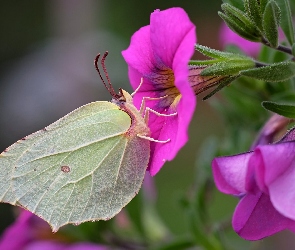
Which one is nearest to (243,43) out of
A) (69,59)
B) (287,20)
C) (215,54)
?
(287,20)

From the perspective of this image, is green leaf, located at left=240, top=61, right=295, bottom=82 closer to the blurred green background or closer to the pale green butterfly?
the pale green butterfly

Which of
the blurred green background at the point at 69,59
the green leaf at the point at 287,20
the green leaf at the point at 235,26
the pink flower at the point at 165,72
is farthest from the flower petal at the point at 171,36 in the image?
the blurred green background at the point at 69,59

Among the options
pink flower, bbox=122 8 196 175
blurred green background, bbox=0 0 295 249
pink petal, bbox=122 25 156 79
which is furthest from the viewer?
blurred green background, bbox=0 0 295 249

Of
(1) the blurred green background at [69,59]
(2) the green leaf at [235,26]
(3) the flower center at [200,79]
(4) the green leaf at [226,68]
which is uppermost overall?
(2) the green leaf at [235,26]

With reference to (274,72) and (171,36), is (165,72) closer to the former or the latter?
(171,36)

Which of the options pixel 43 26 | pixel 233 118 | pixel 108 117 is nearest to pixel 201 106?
pixel 43 26

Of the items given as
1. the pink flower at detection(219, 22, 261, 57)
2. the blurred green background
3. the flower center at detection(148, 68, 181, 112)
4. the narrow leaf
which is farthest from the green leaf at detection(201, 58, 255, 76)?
the blurred green background

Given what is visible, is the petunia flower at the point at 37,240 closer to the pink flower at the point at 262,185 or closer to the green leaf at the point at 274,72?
the pink flower at the point at 262,185
